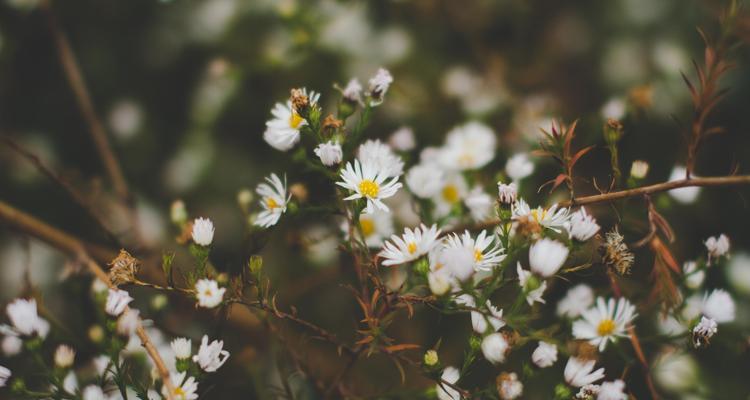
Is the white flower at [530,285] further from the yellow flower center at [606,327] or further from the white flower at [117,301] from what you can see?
the white flower at [117,301]

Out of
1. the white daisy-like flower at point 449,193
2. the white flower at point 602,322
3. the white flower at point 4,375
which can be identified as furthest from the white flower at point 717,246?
the white flower at point 4,375

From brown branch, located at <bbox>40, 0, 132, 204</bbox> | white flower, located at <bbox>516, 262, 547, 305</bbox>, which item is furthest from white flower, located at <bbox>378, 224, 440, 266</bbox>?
brown branch, located at <bbox>40, 0, 132, 204</bbox>

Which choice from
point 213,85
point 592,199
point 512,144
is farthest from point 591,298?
point 213,85

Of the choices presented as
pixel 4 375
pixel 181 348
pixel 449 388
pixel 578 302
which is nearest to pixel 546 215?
pixel 578 302

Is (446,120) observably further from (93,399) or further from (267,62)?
(93,399)

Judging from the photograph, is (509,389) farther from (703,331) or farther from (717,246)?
(717,246)

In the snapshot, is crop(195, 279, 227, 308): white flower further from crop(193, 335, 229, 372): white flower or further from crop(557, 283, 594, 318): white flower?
crop(557, 283, 594, 318): white flower
